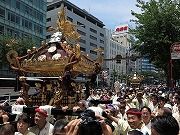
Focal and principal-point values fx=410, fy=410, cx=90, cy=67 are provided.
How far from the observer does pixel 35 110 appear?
6.17m

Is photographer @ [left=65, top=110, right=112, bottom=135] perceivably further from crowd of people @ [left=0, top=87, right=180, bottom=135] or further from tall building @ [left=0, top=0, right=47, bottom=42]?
tall building @ [left=0, top=0, right=47, bottom=42]

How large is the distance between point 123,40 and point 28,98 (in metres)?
149

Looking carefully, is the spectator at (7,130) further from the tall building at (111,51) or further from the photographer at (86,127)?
the tall building at (111,51)

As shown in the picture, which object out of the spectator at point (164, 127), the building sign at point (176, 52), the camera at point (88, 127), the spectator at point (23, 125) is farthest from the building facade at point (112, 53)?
the camera at point (88, 127)

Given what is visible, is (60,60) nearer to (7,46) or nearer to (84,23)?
(7,46)

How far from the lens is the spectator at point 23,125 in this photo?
240 inches

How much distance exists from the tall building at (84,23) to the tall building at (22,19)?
1170 centimetres

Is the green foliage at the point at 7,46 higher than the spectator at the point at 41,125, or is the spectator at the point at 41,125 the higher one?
the green foliage at the point at 7,46

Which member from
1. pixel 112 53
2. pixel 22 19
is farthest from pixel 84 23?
pixel 22 19

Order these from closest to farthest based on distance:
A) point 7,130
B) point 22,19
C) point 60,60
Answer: point 7,130
point 60,60
point 22,19

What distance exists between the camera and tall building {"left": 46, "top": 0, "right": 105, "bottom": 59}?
87312mm

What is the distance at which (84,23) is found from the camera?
98188mm

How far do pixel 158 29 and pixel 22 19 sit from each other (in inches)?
1614

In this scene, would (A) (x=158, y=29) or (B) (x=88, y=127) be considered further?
(A) (x=158, y=29)
